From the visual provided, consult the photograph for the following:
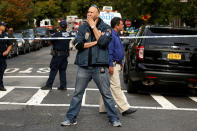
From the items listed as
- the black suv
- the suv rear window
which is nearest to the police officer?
the black suv

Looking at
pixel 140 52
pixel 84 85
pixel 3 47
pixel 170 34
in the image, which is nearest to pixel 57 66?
pixel 3 47

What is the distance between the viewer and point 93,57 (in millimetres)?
6453

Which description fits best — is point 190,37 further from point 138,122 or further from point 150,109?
point 138,122

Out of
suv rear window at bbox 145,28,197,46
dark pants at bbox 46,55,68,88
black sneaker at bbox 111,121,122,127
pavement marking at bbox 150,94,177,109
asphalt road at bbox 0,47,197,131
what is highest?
suv rear window at bbox 145,28,197,46

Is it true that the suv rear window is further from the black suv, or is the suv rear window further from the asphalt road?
the asphalt road

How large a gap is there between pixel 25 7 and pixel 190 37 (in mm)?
29121

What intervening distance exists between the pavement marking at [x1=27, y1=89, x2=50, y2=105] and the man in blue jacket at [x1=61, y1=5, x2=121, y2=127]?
8.01ft

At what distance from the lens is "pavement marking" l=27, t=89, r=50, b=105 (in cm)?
905

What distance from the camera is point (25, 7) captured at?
37156mm

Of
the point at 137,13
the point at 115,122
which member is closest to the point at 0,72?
the point at 115,122

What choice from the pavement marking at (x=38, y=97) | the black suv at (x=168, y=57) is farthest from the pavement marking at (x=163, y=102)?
A: the pavement marking at (x=38, y=97)

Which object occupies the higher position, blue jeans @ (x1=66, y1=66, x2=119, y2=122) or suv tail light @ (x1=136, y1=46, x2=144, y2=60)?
suv tail light @ (x1=136, y1=46, x2=144, y2=60)

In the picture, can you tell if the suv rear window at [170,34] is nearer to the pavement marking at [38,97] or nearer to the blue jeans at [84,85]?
the pavement marking at [38,97]

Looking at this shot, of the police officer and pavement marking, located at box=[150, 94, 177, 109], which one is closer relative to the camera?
pavement marking, located at box=[150, 94, 177, 109]
